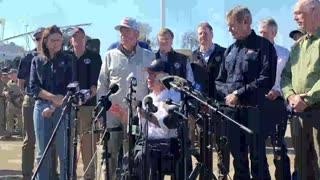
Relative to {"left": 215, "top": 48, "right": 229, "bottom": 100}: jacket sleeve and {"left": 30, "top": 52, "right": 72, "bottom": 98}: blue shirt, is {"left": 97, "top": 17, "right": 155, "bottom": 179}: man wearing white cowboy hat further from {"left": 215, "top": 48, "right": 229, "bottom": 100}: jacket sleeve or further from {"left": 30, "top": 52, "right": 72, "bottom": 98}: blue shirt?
{"left": 215, "top": 48, "right": 229, "bottom": 100}: jacket sleeve

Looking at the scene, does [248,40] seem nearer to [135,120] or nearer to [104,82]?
[135,120]

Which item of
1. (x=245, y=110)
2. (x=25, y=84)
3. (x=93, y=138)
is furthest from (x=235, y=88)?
(x=25, y=84)

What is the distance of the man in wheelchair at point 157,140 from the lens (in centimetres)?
530

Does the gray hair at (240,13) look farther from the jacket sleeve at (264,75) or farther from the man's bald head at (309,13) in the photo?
the man's bald head at (309,13)

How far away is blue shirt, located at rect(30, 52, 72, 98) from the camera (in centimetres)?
647

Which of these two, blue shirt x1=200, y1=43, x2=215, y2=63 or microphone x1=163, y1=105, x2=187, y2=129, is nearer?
microphone x1=163, y1=105, x2=187, y2=129

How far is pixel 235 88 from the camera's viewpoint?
5988mm

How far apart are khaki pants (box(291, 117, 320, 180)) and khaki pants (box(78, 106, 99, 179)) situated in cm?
258

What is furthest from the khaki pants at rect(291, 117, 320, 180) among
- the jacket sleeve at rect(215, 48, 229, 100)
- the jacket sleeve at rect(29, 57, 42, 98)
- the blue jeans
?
the jacket sleeve at rect(29, 57, 42, 98)

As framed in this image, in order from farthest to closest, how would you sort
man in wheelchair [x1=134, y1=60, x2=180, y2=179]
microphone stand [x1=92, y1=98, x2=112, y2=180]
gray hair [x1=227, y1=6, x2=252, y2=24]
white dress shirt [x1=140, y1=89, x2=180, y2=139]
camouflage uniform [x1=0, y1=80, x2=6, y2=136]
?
1. camouflage uniform [x1=0, y1=80, x2=6, y2=136]
2. gray hair [x1=227, y1=6, x2=252, y2=24]
3. white dress shirt [x1=140, y1=89, x2=180, y2=139]
4. man in wheelchair [x1=134, y1=60, x2=180, y2=179]
5. microphone stand [x1=92, y1=98, x2=112, y2=180]

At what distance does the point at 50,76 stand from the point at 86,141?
1.11 m

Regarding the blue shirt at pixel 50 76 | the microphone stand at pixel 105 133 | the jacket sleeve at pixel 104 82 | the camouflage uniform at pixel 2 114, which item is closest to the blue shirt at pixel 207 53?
the jacket sleeve at pixel 104 82

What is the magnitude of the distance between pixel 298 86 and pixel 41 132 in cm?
285

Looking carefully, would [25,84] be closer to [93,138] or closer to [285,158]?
[93,138]
